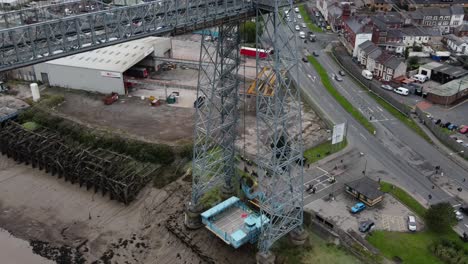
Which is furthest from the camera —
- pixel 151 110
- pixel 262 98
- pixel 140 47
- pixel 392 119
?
pixel 140 47

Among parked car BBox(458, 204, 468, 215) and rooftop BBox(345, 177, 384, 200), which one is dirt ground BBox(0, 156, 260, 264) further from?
parked car BBox(458, 204, 468, 215)

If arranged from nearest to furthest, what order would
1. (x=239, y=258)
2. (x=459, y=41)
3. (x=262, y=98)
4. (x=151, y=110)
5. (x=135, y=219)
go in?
(x=262, y=98) < (x=239, y=258) < (x=135, y=219) < (x=151, y=110) < (x=459, y=41)

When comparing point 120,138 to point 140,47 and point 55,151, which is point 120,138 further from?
point 140,47

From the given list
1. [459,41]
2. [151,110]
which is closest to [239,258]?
[151,110]

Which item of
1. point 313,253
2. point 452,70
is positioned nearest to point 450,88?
point 452,70

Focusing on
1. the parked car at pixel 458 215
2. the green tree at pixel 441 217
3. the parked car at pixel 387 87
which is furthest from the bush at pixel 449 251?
the parked car at pixel 387 87

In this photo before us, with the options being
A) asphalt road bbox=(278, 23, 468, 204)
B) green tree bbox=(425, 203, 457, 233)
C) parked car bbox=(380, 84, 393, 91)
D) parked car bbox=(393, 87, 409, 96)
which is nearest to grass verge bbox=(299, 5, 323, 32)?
asphalt road bbox=(278, 23, 468, 204)

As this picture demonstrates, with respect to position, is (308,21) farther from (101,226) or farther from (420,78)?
(101,226)
